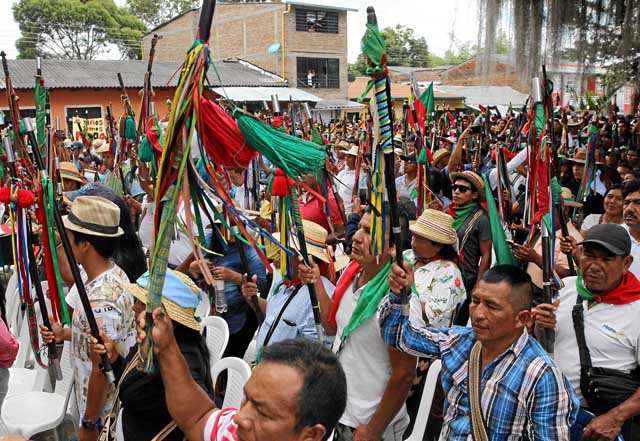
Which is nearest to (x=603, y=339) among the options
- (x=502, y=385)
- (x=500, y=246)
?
(x=500, y=246)

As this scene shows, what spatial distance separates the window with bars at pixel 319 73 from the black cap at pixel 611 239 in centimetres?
2967

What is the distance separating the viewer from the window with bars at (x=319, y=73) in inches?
1237

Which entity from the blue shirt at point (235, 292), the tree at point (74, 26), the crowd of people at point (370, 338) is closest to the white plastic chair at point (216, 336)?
the crowd of people at point (370, 338)

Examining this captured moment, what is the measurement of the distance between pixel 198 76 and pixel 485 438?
164cm

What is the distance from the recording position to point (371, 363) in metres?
2.68

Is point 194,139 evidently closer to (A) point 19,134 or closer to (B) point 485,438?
(B) point 485,438

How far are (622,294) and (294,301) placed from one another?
1.63m

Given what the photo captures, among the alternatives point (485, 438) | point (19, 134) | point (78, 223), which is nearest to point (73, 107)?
point (19, 134)

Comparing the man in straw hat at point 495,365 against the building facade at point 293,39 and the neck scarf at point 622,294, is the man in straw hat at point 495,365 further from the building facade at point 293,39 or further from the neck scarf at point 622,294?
the building facade at point 293,39

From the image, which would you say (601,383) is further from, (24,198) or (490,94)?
(490,94)

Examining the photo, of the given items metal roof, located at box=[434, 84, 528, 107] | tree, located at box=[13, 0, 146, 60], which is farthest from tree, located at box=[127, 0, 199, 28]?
metal roof, located at box=[434, 84, 528, 107]

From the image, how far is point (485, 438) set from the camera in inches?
85.7

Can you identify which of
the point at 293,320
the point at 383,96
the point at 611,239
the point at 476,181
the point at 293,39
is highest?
the point at 293,39

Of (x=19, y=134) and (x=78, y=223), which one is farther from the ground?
(x=19, y=134)
